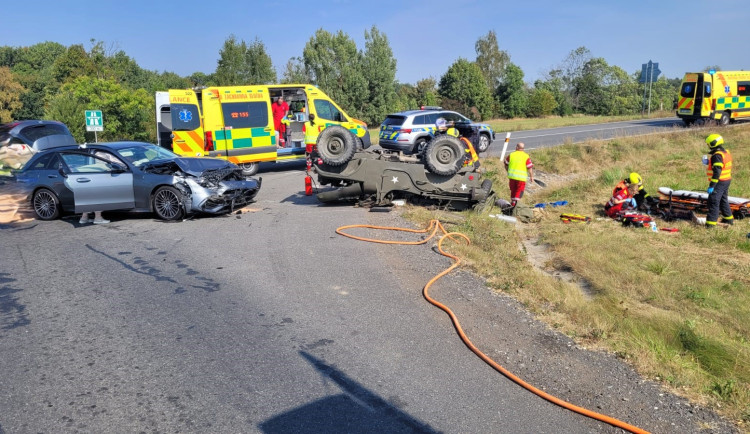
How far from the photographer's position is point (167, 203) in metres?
10.5

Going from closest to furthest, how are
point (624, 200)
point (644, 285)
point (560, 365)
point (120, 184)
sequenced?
point (560, 365) → point (644, 285) → point (120, 184) → point (624, 200)

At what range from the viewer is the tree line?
1298 inches

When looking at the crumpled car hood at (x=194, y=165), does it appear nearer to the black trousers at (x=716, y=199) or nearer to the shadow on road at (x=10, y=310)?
the shadow on road at (x=10, y=310)

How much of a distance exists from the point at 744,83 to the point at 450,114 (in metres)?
16.0

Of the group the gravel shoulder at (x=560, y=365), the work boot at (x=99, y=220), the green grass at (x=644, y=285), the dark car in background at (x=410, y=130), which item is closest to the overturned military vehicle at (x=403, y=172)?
the green grass at (x=644, y=285)

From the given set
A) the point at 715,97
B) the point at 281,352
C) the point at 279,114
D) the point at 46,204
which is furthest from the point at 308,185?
the point at 715,97

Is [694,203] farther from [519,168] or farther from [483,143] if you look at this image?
[483,143]

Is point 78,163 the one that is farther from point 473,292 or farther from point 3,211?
point 473,292

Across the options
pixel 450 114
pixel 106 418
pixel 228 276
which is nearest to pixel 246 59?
pixel 450 114

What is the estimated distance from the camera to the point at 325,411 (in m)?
4.00

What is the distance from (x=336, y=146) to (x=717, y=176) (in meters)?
7.72

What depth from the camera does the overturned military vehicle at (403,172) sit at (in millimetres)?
10789

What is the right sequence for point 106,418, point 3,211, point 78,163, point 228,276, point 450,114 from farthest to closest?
point 450,114 → point 3,211 → point 78,163 → point 228,276 → point 106,418

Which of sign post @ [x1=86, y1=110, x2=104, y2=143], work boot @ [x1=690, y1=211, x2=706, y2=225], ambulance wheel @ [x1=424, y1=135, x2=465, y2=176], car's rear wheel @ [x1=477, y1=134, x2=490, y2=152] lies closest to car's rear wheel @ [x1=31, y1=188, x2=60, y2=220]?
ambulance wheel @ [x1=424, y1=135, x2=465, y2=176]
